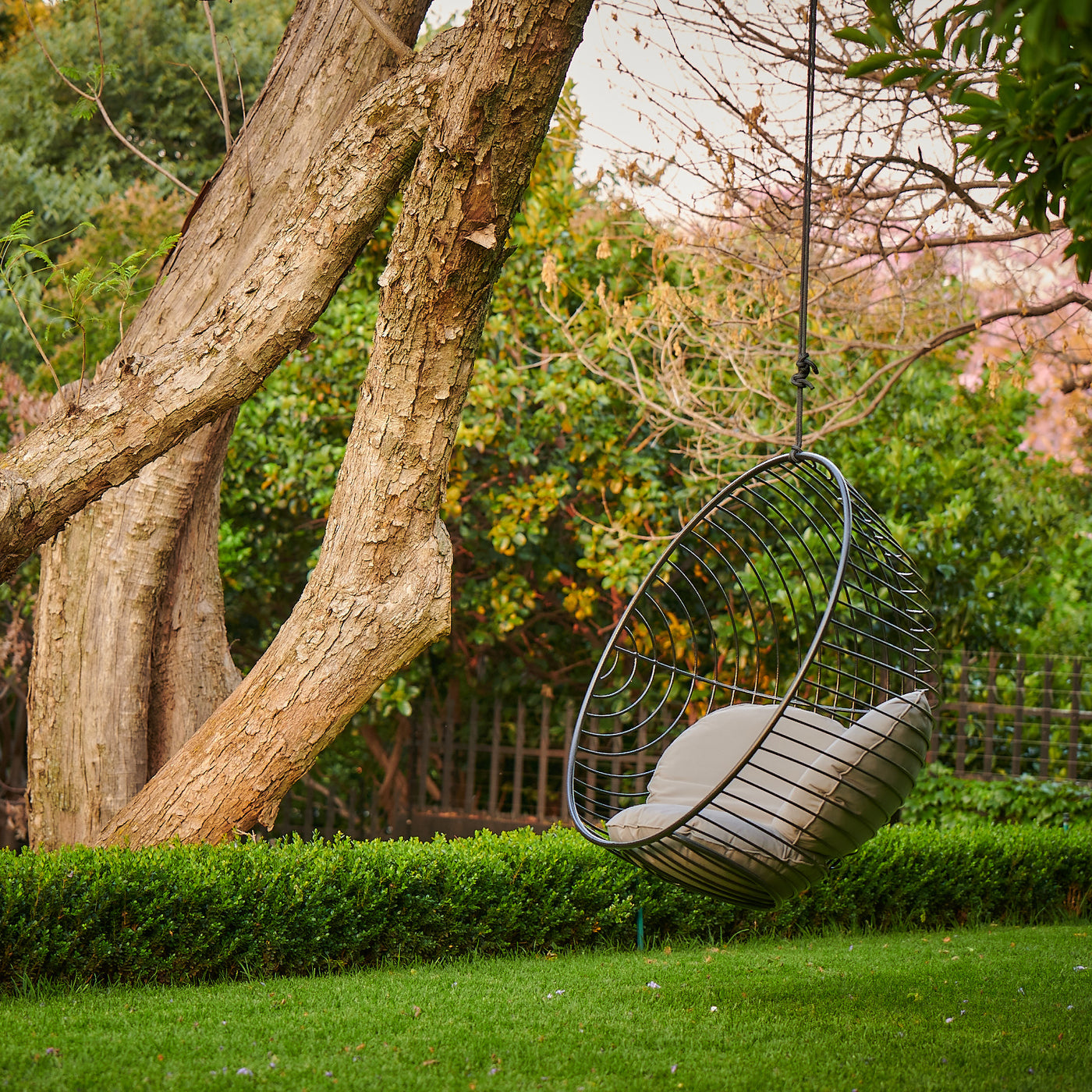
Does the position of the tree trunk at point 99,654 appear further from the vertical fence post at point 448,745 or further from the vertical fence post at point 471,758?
the vertical fence post at point 448,745

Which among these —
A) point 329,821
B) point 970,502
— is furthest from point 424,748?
point 970,502

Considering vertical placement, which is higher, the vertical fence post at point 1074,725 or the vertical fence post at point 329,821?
the vertical fence post at point 1074,725

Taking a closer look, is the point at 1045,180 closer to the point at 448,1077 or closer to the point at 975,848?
the point at 448,1077

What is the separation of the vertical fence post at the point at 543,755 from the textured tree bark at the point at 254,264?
315cm

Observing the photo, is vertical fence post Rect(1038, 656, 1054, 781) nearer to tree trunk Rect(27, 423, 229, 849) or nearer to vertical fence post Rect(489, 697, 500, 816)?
vertical fence post Rect(489, 697, 500, 816)

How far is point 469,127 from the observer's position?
10.9ft

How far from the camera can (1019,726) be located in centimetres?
551

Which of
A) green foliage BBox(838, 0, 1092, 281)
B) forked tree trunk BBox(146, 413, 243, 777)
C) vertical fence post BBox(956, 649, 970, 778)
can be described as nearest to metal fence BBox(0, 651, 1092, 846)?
vertical fence post BBox(956, 649, 970, 778)

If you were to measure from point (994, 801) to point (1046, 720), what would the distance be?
1.63 feet

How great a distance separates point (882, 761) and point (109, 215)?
715 cm

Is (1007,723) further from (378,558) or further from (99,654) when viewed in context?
(99,654)

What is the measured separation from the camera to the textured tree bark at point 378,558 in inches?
137

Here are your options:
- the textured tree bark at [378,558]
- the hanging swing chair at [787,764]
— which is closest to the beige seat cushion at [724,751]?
the hanging swing chair at [787,764]

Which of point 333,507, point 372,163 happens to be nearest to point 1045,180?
point 372,163
